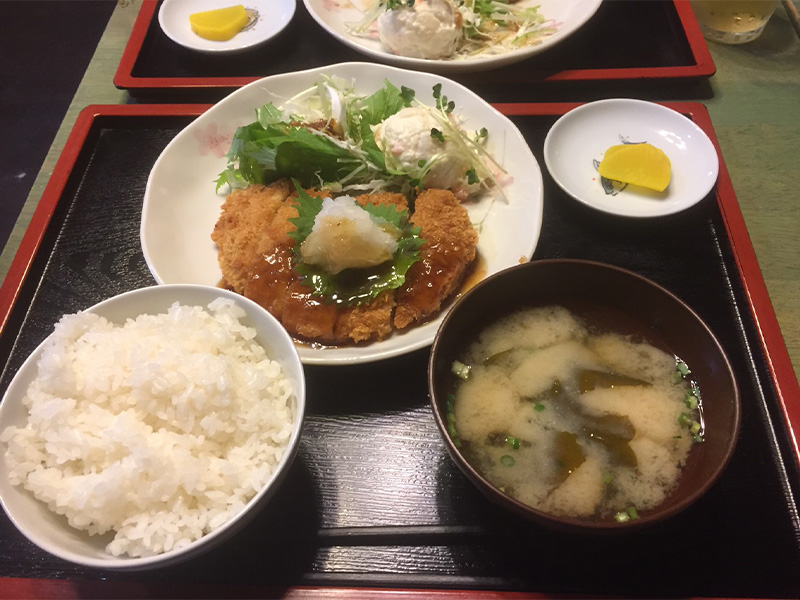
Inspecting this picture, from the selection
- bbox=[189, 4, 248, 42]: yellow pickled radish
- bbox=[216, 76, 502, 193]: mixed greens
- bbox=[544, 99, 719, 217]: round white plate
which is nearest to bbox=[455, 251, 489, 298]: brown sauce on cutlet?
bbox=[216, 76, 502, 193]: mixed greens

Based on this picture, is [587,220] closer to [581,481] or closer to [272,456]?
[581,481]

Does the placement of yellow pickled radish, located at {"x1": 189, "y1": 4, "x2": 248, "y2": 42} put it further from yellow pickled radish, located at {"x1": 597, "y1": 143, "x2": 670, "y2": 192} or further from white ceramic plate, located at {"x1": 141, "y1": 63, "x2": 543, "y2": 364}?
yellow pickled radish, located at {"x1": 597, "y1": 143, "x2": 670, "y2": 192}

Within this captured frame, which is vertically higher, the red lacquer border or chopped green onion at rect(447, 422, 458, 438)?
the red lacquer border

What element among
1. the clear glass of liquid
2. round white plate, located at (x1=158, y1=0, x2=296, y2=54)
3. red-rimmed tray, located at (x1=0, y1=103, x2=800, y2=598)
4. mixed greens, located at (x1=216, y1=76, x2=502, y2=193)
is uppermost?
round white plate, located at (x1=158, y1=0, x2=296, y2=54)

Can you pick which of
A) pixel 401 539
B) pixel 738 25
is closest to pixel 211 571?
pixel 401 539

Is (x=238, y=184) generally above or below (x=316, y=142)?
below

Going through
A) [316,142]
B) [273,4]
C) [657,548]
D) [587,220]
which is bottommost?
[657,548]
